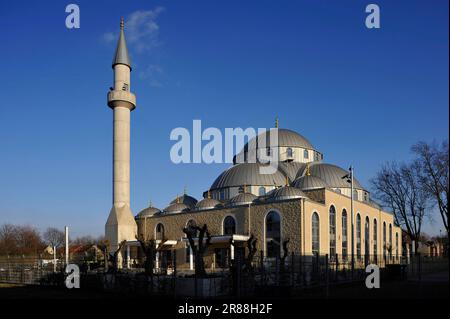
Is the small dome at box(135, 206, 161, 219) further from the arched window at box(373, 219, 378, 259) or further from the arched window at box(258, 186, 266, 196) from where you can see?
the arched window at box(373, 219, 378, 259)

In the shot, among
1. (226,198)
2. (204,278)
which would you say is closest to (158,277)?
(204,278)

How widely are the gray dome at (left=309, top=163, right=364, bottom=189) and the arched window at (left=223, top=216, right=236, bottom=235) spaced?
11.4m

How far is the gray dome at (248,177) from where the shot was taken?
43.6 metres

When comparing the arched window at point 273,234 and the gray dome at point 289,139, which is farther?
the gray dome at point 289,139

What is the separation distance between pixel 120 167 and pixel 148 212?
6.64m

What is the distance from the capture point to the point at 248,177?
143 feet

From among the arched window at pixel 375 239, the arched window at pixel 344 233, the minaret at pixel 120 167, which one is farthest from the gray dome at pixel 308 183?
the minaret at pixel 120 167

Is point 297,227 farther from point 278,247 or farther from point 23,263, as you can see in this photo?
point 23,263

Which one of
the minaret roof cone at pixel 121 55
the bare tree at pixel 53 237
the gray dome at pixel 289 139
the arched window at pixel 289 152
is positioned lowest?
the bare tree at pixel 53 237

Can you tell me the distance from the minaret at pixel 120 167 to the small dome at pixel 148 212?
12.5 feet

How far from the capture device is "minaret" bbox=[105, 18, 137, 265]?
39938 mm

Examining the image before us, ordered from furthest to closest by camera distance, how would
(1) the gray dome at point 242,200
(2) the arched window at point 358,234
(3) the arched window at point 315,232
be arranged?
(2) the arched window at point 358,234
(1) the gray dome at point 242,200
(3) the arched window at point 315,232

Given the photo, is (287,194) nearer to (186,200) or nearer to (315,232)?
(315,232)

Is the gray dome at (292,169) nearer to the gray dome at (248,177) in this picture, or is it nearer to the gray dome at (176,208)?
the gray dome at (248,177)
